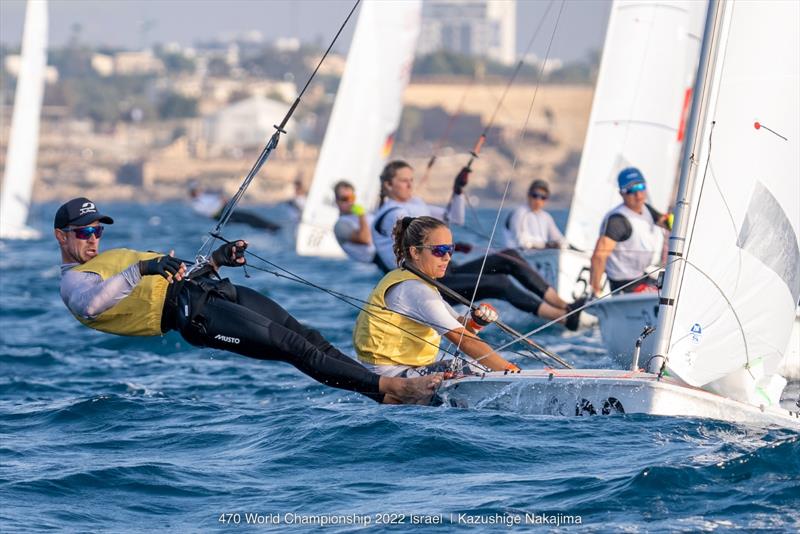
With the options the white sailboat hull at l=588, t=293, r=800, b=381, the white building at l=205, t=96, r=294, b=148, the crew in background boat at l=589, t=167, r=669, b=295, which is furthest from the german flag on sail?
the white building at l=205, t=96, r=294, b=148

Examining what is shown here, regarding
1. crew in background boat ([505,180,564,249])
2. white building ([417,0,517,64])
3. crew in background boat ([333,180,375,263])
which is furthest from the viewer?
white building ([417,0,517,64])

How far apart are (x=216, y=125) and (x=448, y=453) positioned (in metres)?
92.4

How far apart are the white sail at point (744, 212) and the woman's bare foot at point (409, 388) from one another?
1.03 m

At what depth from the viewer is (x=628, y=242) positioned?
29.5 feet

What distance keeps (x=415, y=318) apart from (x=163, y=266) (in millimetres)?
1125

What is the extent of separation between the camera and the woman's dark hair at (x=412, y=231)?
5953 millimetres

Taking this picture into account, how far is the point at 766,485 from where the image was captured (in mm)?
4961

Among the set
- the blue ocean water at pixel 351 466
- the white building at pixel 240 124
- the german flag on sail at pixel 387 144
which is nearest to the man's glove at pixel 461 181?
the blue ocean water at pixel 351 466

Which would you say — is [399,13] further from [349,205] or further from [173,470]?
[173,470]

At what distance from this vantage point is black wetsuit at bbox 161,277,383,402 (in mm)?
5902

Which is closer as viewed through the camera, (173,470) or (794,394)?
(173,470)

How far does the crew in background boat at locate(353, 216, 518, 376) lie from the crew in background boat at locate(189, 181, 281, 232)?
13.9 meters

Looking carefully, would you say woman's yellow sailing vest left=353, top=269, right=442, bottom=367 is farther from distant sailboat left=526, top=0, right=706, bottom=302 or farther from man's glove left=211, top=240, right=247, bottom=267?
distant sailboat left=526, top=0, right=706, bottom=302

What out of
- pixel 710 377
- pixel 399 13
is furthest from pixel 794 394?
pixel 399 13
